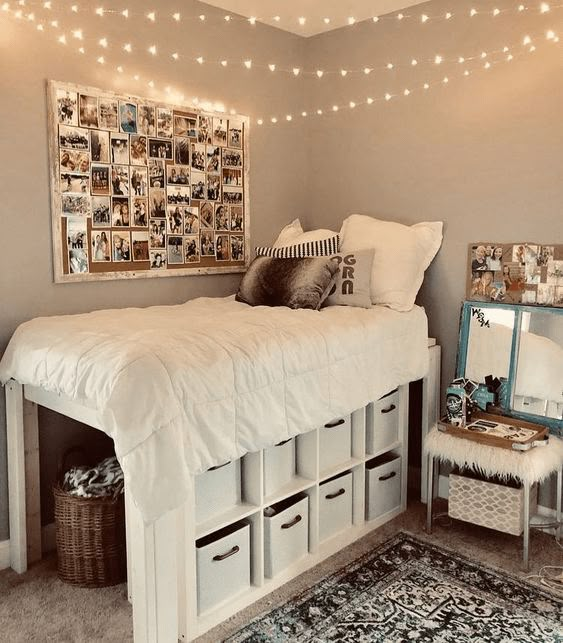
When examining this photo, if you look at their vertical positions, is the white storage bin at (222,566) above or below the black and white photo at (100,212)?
below

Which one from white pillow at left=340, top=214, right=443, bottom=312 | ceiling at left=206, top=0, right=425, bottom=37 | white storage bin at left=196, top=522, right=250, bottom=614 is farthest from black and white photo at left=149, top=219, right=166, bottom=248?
white storage bin at left=196, top=522, right=250, bottom=614

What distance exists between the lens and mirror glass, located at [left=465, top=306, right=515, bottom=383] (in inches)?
118

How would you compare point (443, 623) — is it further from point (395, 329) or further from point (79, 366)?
point (79, 366)

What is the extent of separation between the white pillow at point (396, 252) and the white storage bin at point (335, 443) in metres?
0.61

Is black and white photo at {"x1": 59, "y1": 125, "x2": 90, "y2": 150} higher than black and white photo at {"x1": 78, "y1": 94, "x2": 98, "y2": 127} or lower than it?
lower

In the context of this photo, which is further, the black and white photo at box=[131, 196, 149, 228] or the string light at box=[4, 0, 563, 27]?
the black and white photo at box=[131, 196, 149, 228]

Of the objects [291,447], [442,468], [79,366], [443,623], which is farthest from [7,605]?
[442,468]

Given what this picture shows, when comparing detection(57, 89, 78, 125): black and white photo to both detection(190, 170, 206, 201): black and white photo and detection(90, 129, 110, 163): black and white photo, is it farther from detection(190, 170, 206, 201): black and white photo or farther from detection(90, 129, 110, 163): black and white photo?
detection(190, 170, 206, 201): black and white photo

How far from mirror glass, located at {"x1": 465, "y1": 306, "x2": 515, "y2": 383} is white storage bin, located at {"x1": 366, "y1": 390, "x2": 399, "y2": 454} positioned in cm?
41

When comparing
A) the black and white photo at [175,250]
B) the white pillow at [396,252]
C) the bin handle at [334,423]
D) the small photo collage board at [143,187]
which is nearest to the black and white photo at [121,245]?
the small photo collage board at [143,187]

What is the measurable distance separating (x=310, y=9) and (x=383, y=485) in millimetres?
2350

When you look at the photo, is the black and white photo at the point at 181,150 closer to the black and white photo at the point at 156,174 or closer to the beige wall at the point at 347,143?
the black and white photo at the point at 156,174

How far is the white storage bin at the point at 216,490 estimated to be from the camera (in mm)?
2223

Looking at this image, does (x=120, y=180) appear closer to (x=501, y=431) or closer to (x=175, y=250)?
(x=175, y=250)
